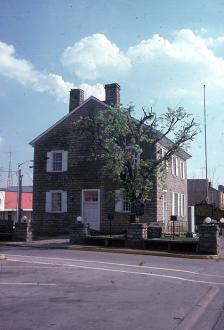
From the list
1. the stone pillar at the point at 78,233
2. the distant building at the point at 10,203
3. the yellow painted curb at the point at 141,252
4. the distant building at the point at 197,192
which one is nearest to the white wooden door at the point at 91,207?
the stone pillar at the point at 78,233

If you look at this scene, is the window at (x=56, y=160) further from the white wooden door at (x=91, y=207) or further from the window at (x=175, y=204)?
the window at (x=175, y=204)

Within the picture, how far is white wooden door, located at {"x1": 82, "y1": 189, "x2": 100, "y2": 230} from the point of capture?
3078cm

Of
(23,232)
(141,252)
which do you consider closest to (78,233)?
(23,232)

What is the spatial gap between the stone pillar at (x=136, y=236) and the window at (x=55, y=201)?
31.4 ft

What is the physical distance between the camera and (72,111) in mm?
32500

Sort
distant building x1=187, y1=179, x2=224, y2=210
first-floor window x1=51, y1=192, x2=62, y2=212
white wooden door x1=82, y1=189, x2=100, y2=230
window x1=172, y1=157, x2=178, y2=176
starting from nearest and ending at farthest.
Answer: white wooden door x1=82, y1=189, x2=100, y2=230
first-floor window x1=51, y1=192, x2=62, y2=212
window x1=172, y1=157, x2=178, y2=176
distant building x1=187, y1=179, x2=224, y2=210

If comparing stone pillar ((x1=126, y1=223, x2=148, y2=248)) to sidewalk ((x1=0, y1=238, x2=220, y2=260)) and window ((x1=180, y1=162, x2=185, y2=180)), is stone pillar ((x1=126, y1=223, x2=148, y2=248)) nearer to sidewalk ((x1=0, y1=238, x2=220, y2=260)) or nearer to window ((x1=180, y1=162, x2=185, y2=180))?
sidewalk ((x1=0, y1=238, x2=220, y2=260))

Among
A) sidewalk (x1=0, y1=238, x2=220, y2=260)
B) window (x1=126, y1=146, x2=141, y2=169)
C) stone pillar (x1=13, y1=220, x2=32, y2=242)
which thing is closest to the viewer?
sidewalk (x1=0, y1=238, x2=220, y2=260)

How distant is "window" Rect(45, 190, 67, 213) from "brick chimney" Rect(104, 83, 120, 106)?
22.2ft

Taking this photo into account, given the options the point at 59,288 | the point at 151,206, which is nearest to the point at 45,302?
the point at 59,288

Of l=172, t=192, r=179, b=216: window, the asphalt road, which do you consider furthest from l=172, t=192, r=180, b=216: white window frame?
the asphalt road

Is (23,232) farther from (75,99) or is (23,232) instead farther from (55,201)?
(75,99)

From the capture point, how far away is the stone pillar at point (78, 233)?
78.6 feet

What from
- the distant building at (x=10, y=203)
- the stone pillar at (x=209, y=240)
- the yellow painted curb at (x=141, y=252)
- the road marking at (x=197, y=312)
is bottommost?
the road marking at (x=197, y=312)
